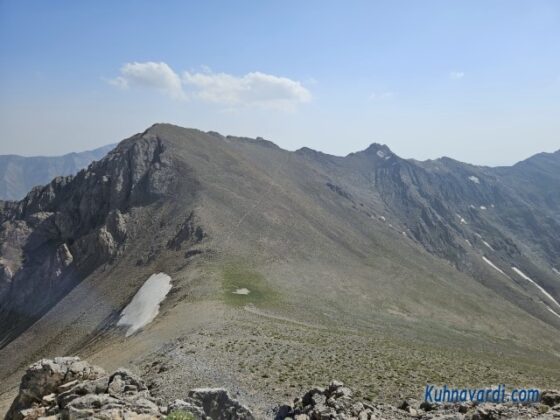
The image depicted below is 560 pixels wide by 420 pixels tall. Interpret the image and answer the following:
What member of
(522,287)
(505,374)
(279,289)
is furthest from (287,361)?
(522,287)

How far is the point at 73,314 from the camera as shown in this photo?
76.2 metres

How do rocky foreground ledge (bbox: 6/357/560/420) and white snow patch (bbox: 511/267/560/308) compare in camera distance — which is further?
white snow patch (bbox: 511/267/560/308)

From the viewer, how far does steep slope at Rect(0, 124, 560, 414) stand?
1479 inches

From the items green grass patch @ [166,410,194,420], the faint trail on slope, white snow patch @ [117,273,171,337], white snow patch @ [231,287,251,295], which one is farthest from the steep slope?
green grass patch @ [166,410,194,420]

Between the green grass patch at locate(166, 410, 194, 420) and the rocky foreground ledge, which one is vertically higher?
the green grass patch at locate(166, 410, 194, 420)

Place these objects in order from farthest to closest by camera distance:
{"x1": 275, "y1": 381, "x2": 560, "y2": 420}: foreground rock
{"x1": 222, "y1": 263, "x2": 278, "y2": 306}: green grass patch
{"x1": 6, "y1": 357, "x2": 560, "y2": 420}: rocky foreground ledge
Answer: {"x1": 222, "y1": 263, "x2": 278, "y2": 306}: green grass patch, {"x1": 275, "y1": 381, "x2": 560, "y2": 420}: foreground rock, {"x1": 6, "y1": 357, "x2": 560, "y2": 420}: rocky foreground ledge

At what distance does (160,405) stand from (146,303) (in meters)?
47.0

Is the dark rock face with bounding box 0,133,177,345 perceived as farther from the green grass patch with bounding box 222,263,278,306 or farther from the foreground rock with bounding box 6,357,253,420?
the foreground rock with bounding box 6,357,253,420

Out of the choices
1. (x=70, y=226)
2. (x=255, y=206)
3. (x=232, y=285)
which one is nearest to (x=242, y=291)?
(x=232, y=285)

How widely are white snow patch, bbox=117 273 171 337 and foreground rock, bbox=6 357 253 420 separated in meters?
→ 32.2

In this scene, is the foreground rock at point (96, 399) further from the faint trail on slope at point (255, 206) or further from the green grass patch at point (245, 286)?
the faint trail on slope at point (255, 206)

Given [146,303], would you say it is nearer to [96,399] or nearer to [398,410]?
[96,399]

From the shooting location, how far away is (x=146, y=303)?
2559 inches

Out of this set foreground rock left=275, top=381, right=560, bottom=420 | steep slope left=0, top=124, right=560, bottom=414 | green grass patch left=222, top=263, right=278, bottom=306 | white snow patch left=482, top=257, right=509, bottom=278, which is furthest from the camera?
white snow patch left=482, top=257, right=509, bottom=278
